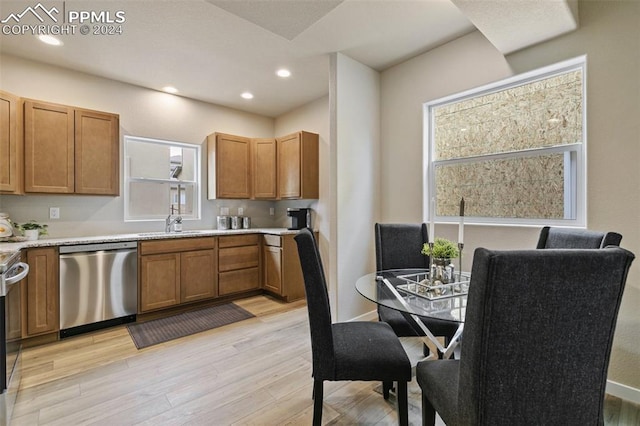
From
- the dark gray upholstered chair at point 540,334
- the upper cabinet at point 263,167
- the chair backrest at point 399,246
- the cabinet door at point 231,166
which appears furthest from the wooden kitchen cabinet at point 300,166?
the dark gray upholstered chair at point 540,334

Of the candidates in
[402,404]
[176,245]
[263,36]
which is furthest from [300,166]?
[402,404]

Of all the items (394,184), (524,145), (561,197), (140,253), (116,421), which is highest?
(524,145)

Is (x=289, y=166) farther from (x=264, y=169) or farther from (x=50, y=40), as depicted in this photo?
(x=50, y=40)

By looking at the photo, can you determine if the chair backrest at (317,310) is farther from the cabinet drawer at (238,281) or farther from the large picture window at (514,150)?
the cabinet drawer at (238,281)

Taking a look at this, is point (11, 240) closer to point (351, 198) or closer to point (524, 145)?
point (351, 198)

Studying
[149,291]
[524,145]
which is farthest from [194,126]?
[524,145]

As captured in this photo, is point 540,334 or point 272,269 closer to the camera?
point 540,334

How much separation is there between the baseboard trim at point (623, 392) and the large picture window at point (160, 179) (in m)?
4.64

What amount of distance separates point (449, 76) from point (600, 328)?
104 inches

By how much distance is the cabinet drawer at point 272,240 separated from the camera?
3.97 m

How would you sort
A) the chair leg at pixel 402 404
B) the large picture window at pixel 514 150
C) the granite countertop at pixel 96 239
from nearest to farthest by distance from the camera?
the chair leg at pixel 402 404
the large picture window at pixel 514 150
the granite countertop at pixel 96 239

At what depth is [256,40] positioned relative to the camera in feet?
9.23

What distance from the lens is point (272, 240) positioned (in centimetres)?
409

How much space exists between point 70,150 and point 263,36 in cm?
238
